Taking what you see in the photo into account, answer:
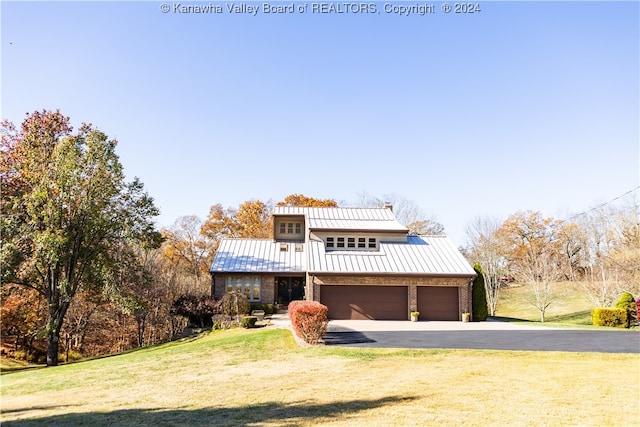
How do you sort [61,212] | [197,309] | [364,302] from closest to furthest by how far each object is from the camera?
[61,212]
[197,309]
[364,302]

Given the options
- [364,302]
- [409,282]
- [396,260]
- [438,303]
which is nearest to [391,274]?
[409,282]

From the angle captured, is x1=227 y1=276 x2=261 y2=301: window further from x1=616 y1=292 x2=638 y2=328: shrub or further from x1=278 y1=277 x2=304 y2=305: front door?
x1=616 y1=292 x2=638 y2=328: shrub

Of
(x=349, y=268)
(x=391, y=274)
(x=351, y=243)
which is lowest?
(x=391, y=274)

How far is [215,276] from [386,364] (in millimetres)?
19700

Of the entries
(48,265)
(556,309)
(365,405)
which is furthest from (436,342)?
(556,309)

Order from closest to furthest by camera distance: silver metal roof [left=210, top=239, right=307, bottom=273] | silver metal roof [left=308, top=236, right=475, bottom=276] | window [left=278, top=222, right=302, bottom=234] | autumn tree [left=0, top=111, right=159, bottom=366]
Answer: autumn tree [left=0, top=111, right=159, bottom=366] < silver metal roof [left=308, top=236, right=475, bottom=276] < silver metal roof [left=210, top=239, right=307, bottom=273] < window [left=278, top=222, right=302, bottom=234]

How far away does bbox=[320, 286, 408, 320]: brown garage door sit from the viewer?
100ft

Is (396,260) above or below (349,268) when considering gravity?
above

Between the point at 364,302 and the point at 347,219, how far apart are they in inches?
341

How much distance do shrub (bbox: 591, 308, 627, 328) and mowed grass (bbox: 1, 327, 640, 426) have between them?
13.1 meters

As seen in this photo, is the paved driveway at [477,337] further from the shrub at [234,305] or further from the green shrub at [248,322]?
the shrub at [234,305]

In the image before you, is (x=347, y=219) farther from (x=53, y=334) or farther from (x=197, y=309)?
(x=53, y=334)

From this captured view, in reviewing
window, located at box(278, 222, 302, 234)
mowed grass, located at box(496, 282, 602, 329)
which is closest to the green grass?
mowed grass, located at box(496, 282, 602, 329)

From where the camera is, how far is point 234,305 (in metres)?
29.3
